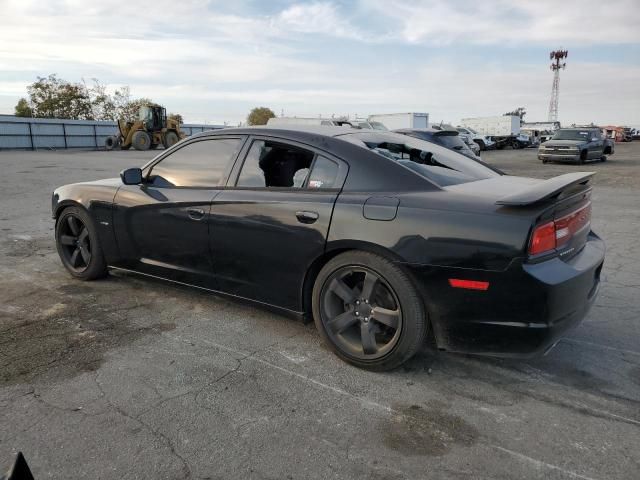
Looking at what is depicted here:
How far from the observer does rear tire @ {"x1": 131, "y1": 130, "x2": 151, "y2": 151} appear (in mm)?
31219

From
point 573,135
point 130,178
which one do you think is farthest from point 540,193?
point 573,135

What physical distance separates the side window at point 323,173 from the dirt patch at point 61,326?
5.14ft

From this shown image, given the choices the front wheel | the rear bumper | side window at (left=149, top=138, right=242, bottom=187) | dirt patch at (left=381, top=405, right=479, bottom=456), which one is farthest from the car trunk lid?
side window at (left=149, top=138, right=242, bottom=187)

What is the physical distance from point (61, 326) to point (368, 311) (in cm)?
236

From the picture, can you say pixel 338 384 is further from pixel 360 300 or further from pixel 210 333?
pixel 210 333

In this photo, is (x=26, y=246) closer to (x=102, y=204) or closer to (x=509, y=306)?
(x=102, y=204)

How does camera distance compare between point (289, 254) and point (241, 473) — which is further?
point (289, 254)

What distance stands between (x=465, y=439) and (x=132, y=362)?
6.82ft

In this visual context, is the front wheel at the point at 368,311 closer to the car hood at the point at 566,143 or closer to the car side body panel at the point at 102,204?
the car side body panel at the point at 102,204

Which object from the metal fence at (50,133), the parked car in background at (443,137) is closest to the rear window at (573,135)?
the parked car in background at (443,137)

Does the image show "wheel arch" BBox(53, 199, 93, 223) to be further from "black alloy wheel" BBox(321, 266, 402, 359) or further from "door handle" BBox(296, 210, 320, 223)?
"black alloy wheel" BBox(321, 266, 402, 359)

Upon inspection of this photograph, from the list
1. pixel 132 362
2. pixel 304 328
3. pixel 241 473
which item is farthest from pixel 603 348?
pixel 132 362

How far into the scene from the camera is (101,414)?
8.95 ft

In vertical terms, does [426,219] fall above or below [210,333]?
above
